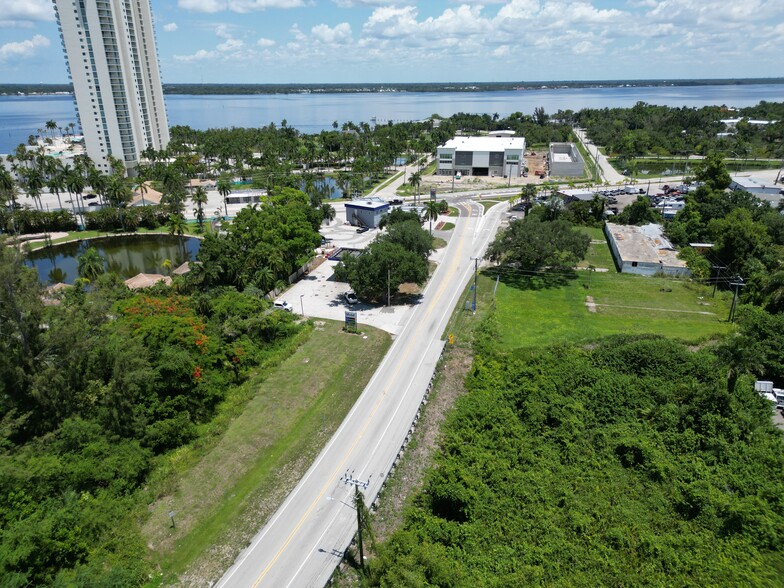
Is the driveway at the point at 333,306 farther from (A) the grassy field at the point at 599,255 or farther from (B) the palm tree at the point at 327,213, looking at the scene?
(A) the grassy field at the point at 599,255

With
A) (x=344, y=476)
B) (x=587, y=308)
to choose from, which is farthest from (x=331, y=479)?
(x=587, y=308)

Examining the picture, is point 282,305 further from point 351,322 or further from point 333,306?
point 351,322

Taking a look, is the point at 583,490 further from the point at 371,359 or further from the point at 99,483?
the point at 99,483

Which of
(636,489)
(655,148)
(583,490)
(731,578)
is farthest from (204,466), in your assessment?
(655,148)

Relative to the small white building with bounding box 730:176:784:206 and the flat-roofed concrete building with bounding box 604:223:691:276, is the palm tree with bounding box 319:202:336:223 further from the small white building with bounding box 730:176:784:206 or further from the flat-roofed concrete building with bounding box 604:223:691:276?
the small white building with bounding box 730:176:784:206

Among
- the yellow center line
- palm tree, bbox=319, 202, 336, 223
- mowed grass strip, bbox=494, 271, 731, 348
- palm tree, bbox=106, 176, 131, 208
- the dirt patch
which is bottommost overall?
the yellow center line

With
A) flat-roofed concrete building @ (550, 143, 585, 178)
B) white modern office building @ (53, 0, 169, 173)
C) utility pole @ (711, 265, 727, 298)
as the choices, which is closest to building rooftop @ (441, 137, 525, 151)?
flat-roofed concrete building @ (550, 143, 585, 178)
